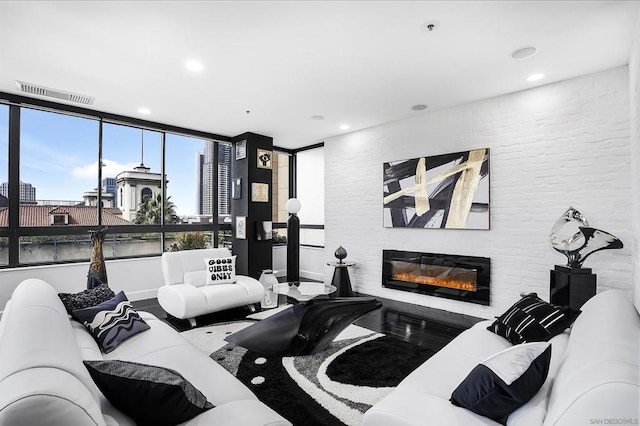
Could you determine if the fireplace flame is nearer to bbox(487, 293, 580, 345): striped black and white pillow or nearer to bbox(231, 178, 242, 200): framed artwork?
bbox(487, 293, 580, 345): striped black and white pillow

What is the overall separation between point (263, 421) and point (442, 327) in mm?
2893

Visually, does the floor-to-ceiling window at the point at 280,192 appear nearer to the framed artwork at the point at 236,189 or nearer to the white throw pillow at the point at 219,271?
the framed artwork at the point at 236,189

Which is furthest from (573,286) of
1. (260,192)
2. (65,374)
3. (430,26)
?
(260,192)

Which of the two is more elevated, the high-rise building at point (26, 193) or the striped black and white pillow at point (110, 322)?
the high-rise building at point (26, 193)

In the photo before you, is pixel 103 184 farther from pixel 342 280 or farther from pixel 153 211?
pixel 342 280

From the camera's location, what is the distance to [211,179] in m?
5.80

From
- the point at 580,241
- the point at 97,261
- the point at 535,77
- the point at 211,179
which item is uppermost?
the point at 535,77

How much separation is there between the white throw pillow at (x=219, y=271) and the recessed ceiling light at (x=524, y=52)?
12.5 ft

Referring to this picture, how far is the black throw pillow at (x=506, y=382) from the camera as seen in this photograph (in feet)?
3.99

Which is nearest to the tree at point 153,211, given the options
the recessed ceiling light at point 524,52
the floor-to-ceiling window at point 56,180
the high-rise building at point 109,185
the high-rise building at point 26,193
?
the high-rise building at point 109,185

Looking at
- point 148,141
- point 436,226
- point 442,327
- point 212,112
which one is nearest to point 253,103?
point 212,112

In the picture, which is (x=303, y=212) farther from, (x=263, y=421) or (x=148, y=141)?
(x=263, y=421)

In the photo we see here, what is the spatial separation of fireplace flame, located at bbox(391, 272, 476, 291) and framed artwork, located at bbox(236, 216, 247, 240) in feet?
8.32

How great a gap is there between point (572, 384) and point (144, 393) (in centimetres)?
146
